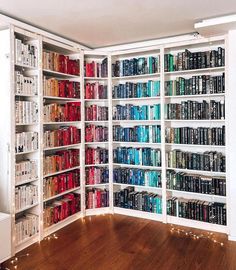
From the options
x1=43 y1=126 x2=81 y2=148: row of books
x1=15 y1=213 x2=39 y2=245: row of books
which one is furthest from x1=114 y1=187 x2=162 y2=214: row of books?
x1=15 y1=213 x2=39 y2=245: row of books

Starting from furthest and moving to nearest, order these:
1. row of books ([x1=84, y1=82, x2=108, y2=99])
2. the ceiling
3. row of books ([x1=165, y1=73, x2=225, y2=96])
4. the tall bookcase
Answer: row of books ([x1=84, y1=82, x2=108, y2=99]) → row of books ([x1=165, y1=73, x2=225, y2=96]) → the tall bookcase → the ceiling

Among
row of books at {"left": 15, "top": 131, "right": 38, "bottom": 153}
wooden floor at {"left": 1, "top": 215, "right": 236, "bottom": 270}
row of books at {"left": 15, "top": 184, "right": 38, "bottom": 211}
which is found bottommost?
wooden floor at {"left": 1, "top": 215, "right": 236, "bottom": 270}

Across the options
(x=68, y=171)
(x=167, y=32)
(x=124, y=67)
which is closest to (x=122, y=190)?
(x=68, y=171)

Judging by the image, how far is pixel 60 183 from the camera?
355 centimetres

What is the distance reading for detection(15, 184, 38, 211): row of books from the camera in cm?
293

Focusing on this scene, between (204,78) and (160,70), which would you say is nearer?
(204,78)

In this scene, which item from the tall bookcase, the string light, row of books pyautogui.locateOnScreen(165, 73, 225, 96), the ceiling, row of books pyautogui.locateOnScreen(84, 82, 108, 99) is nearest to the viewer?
the ceiling

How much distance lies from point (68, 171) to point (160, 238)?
1.52m

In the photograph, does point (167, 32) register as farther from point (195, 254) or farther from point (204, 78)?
point (195, 254)

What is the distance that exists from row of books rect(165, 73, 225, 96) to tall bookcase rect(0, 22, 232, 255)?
2 centimetres

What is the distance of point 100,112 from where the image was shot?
399cm

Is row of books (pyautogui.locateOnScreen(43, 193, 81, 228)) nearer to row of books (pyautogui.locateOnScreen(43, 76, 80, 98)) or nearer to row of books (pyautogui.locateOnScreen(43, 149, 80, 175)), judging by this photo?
row of books (pyautogui.locateOnScreen(43, 149, 80, 175))

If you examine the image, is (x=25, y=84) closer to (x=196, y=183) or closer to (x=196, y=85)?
(x=196, y=85)

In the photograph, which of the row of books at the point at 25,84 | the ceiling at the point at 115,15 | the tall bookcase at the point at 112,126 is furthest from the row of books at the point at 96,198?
the ceiling at the point at 115,15
